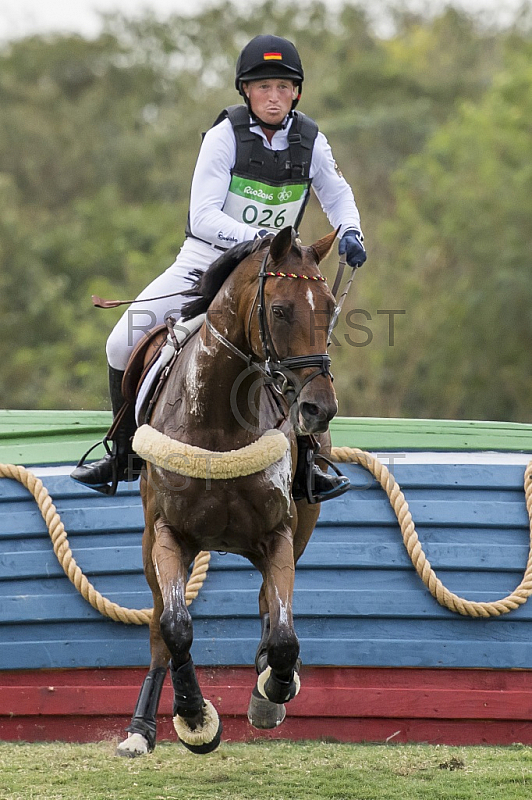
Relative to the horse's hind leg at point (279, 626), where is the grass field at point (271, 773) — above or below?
below

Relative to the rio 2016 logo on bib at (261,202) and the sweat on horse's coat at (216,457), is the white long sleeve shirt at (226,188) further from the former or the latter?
the sweat on horse's coat at (216,457)

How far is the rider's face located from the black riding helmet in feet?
0.12

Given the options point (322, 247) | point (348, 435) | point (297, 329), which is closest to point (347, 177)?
point (348, 435)

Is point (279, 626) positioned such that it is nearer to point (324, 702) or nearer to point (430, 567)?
point (324, 702)

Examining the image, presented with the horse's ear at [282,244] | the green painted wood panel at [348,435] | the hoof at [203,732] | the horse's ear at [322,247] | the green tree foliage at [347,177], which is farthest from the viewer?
the green tree foliage at [347,177]

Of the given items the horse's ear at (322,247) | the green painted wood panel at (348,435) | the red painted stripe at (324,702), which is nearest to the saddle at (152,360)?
the horse's ear at (322,247)

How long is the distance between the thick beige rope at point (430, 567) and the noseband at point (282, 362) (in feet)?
6.49

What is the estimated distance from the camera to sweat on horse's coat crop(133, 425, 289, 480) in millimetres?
4586

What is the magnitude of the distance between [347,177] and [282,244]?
26.0 m

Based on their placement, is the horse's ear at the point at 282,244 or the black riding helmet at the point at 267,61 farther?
the black riding helmet at the point at 267,61

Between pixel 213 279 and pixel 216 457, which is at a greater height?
pixel 213 279

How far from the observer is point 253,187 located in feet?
17.6

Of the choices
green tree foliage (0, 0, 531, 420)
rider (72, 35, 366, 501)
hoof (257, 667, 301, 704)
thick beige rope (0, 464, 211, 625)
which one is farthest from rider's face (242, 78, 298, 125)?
green tree foliage (0, 0, 531, 420)

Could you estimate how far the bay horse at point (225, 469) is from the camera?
4.57 meters
